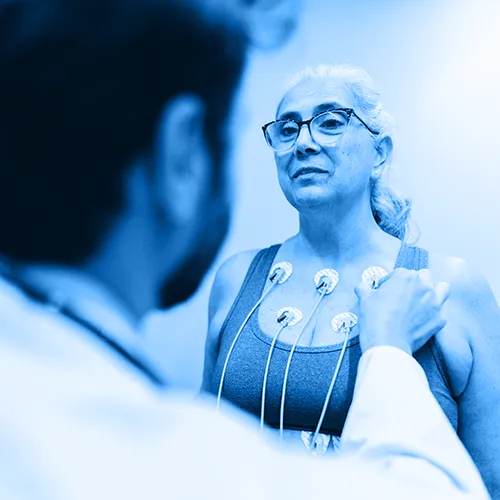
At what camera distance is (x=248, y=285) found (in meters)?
1.32

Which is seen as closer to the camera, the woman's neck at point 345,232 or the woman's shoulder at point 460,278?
the woman's shoulder at point 460,278

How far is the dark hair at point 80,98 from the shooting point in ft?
1.20

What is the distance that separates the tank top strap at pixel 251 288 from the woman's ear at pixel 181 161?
849 millimetres

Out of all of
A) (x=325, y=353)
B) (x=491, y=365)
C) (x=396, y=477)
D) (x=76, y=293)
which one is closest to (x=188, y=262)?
(x=76, y=293)

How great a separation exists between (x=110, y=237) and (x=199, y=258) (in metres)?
0.13

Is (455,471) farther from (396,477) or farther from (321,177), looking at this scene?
(321,177)

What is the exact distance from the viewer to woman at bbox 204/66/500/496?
1061mm

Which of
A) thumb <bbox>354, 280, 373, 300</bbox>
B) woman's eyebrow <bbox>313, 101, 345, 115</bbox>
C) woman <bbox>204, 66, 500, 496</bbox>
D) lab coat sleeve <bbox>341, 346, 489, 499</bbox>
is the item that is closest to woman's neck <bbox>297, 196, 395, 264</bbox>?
woman <bbox>204, 66, 500, 496</bbox>

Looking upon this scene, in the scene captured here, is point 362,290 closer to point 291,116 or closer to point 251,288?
point 251,288

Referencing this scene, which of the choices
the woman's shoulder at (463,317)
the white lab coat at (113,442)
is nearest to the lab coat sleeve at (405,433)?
the white lab coat at (113,442)

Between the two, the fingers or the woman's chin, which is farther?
the woman's chin

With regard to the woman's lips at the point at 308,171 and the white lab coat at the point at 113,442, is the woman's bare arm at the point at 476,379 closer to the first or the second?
the woman's lips at the point at 308,171

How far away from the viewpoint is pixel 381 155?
1304 millimetres

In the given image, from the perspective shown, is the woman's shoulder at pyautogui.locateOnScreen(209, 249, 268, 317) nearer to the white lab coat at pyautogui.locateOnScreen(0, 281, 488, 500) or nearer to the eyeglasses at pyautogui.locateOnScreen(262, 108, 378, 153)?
the eyeglasses at pyautogui.locateOnScreen(262, 108, 378, 153)
